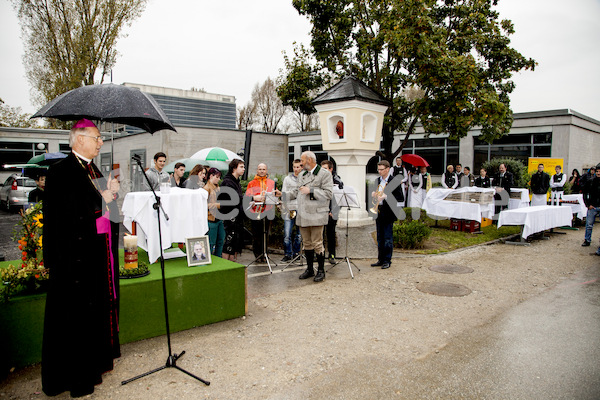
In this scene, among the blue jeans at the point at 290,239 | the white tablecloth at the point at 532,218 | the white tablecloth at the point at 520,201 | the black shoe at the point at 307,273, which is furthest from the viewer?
the white tablecloth at the point at 520,201

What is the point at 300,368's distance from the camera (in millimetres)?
3756

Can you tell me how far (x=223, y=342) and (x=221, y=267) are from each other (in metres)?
0.94

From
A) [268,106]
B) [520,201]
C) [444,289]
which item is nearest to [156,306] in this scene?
[444,289]

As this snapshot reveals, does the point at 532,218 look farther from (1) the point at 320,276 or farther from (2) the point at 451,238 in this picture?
(1) the point at 320,276

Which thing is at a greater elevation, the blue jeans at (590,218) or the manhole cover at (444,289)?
the blue jeans at (590,218)

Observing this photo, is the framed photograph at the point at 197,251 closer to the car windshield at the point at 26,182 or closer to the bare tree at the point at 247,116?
the car windshield at the point at 26,182

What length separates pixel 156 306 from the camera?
435cm

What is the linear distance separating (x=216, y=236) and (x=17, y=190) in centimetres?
1576

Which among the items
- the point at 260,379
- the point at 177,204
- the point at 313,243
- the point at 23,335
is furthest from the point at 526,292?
the point at 23,335

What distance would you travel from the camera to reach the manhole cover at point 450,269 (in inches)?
297

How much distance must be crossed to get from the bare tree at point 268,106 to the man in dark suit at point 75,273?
40605mm

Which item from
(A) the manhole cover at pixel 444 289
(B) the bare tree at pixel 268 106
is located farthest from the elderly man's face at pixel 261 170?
(B) the bare tree at pixel 268 106

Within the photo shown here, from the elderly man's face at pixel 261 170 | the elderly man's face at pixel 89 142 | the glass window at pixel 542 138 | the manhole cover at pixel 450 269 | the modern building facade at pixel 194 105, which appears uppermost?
the modern building facade at pixel 194 105

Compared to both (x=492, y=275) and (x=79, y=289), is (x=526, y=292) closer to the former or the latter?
(x=492, y=275)
